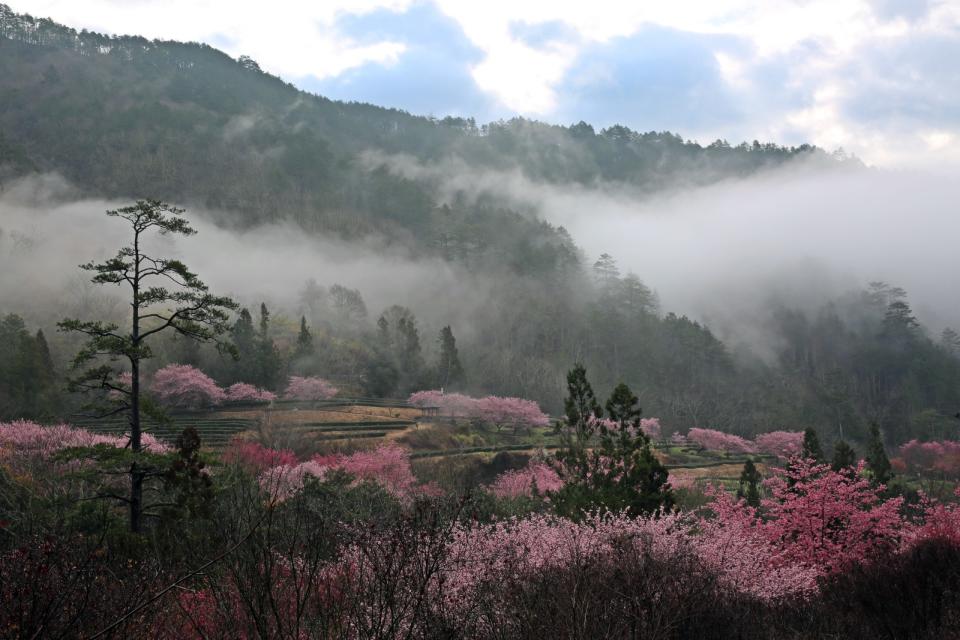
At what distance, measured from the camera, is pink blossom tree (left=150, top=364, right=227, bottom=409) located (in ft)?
194

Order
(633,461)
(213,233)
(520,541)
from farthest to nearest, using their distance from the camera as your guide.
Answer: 1. (213,233)
2. (633,461)
3. (520,541)

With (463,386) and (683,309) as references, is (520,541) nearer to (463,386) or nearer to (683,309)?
(463,386)

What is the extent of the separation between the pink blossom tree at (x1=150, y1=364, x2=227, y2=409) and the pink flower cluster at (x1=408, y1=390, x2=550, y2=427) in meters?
21.5

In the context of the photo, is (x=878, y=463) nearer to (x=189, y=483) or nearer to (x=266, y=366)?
(x=189, y=483)

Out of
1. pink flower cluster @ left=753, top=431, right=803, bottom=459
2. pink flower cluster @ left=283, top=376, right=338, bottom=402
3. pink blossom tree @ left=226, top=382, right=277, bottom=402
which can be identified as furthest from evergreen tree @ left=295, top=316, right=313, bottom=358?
pink flower cluster @ left=753, top=431, right=803, bottom=459

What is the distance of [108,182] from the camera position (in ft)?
436

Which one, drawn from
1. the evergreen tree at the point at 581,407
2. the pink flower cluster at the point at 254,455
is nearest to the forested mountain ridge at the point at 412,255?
the pink flower cluster at the point at 254,455

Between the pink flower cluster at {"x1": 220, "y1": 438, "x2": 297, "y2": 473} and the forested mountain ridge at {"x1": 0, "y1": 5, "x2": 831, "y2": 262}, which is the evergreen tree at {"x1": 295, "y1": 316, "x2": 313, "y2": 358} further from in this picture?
the forested mountain ridge at {"x1": 0, "y1": 5, "x2": 831, "y2": 262}

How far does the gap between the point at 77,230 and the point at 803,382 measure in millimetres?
130390

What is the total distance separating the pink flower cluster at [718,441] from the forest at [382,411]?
0.65 m

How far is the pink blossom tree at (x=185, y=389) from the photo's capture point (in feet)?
194

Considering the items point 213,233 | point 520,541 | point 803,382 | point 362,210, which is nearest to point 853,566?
point 520,541

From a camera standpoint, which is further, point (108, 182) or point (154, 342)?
point (108, 182)

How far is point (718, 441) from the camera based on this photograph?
2859 inches
